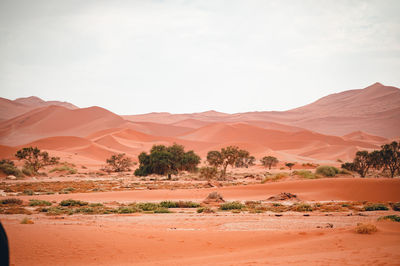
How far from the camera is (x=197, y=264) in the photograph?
253 inches

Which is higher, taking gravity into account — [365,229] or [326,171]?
[326,171]

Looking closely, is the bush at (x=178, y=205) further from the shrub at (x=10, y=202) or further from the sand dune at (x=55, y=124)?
the sand dune at (x=55, y=124)

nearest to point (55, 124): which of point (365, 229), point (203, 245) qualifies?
point (203, 245)

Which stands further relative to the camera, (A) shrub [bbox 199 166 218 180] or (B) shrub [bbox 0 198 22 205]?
(A) shrub [bbox 199 166 218 180]

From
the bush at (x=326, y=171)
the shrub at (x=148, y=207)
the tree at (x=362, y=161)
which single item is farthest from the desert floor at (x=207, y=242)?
the tree at (x=362, y=161)

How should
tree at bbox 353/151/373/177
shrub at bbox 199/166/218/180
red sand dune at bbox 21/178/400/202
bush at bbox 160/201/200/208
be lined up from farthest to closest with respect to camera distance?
shrub at bbox 199/166/218/180
tree at bbox 353/151/373/177
red sand dune at bbox 21/178/400/202
bush at bbox 160/201/200/208

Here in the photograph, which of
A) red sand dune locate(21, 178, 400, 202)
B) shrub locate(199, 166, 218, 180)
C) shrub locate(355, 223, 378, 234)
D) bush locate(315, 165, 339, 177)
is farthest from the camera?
shrub locate(199, 166, 218, 180)

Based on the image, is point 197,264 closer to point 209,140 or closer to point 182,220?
point 182,220

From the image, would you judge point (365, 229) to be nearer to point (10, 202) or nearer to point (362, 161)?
point (10, 202)

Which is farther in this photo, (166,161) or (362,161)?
(166,161)

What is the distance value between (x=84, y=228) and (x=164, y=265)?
4303mm

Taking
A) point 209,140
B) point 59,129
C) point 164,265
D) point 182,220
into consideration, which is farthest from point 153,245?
point 59,129

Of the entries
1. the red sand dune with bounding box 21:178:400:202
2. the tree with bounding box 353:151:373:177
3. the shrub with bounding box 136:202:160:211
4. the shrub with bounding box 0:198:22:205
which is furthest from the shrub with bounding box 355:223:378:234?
the tree with bounding box 353:151:373:177

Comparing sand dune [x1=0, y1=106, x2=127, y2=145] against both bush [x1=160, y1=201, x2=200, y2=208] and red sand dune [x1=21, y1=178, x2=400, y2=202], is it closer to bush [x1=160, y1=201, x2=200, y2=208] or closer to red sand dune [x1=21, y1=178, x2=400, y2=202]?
red sand dune [x1=21, y1=178, x2=400, y2=202]
